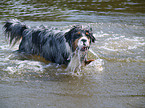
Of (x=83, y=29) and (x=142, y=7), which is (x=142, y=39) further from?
(x=142, y=7)

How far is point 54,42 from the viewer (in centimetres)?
554

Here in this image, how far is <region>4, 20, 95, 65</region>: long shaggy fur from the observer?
5125mm

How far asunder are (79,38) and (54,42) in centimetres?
107

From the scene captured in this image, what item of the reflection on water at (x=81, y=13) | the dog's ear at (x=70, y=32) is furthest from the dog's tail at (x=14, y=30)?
the reflection on water at (x=81, y=13)

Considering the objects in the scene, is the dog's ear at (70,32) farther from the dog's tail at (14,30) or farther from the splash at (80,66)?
the dog's tail at (14,30)

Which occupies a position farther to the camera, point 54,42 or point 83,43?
point 54,42

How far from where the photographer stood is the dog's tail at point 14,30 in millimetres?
6207

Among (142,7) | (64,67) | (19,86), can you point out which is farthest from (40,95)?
(142,7)

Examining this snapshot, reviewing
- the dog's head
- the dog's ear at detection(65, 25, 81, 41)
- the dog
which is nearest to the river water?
the dog

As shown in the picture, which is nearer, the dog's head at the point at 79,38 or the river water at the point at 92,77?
the river water at the point at 92,77

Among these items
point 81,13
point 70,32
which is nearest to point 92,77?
point 70,32

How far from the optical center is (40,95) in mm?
3797

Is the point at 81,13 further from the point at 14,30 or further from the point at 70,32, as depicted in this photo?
the point at 70,32

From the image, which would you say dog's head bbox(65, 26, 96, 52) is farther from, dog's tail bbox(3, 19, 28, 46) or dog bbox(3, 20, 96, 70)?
dog's tail bbox(3, 19, 28, 46)
